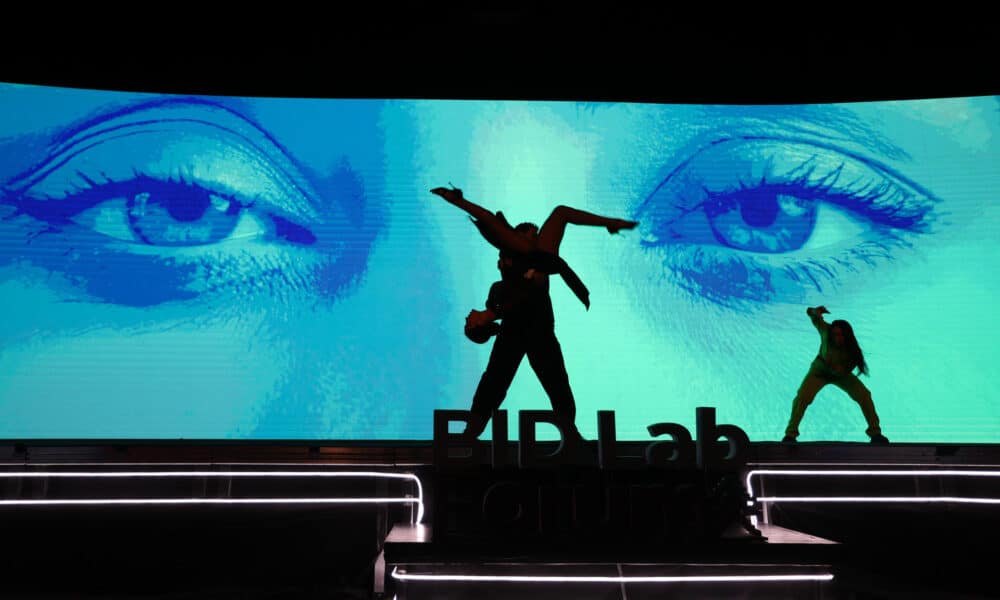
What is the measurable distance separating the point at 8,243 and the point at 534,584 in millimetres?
5415

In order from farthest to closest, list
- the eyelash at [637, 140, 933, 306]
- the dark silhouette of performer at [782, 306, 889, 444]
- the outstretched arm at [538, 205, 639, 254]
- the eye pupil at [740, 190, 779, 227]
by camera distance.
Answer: the eye pupil at [740, 190, 779, 227], the eyelash at [637, 140, 933, 306], the dark silhouette of performer at [782, 306, 889, 444], the outstretched arm at [538, 205, 639, 254]

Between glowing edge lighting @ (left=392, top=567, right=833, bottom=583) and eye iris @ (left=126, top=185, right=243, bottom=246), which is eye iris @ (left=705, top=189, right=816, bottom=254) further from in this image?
glowing edge lighting @ (left=392, top=567, right=833, bottom=583)

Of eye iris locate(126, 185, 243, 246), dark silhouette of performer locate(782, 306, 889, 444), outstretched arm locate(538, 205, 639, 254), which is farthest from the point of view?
eye iris locate(126, 185, 243, 246)

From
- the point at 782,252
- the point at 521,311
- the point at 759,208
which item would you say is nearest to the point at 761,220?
the point at 759,208

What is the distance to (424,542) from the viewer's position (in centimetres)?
200

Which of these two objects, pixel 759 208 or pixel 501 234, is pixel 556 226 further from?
pixel 759 208

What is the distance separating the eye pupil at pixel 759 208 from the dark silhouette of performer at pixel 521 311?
2173 millimetres

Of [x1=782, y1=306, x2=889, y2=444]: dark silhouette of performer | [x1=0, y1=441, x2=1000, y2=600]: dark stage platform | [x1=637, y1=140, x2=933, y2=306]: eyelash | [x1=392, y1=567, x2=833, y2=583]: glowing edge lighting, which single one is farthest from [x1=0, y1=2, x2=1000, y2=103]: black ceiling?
[x1=392, y1=567, x2=833, y2=583]: glowing edge lighting

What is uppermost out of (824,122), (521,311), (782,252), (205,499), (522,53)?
(522,53)

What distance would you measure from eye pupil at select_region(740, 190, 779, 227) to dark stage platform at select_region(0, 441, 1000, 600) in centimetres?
275

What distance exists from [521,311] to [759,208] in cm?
277

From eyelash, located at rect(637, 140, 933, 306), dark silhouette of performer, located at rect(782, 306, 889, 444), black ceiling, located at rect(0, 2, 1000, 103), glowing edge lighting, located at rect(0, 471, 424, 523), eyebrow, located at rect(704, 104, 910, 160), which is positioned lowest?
glowing edge lighting, located at rect(0, 471, 424, 523)

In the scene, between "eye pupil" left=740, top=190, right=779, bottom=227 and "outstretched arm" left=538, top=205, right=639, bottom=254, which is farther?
"eye pupil" left=740, top=190, right=779, bottom=227

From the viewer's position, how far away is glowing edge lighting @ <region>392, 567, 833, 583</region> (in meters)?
1.95
